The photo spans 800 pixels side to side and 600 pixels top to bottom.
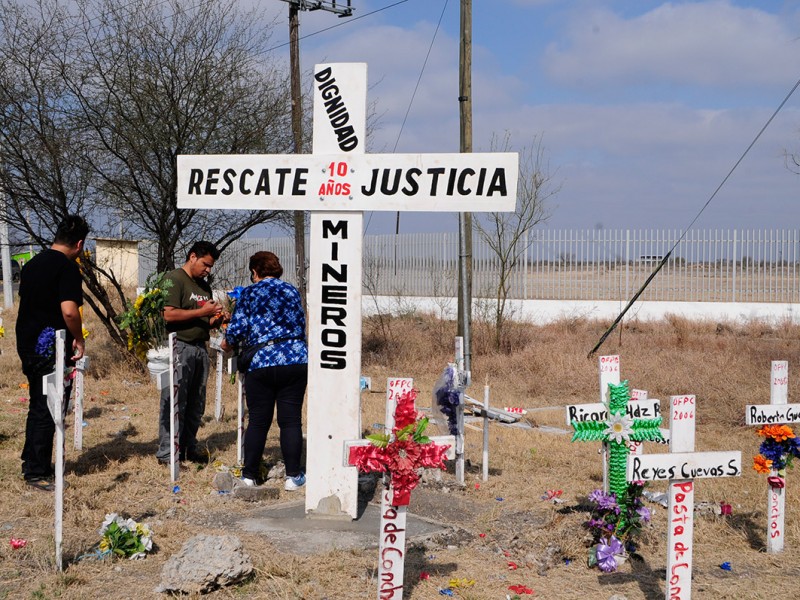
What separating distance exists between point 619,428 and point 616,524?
2.02 feet

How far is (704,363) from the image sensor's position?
1322 centimetres

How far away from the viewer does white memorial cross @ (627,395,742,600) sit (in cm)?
417

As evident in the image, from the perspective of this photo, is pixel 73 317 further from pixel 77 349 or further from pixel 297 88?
pixel 297 88

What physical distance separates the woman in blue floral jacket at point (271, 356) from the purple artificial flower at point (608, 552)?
2435 millimetres

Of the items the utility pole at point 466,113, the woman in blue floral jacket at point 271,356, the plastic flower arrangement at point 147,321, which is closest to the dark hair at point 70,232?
the woman in blue floral jacket at point 271,356

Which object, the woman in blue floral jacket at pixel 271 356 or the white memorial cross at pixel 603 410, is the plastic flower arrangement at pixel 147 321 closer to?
the woman in blue floral jacket at pixel 271 356

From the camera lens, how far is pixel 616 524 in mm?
5129

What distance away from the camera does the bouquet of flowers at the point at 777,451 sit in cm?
536

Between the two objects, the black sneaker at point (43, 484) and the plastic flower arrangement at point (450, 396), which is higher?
the plastic flower arrangement at point (450, 396)

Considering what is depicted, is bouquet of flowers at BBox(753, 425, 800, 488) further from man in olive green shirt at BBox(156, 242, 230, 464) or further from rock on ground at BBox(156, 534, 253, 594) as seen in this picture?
man in olive green shirt at BBox(156, 242, 230, 464)

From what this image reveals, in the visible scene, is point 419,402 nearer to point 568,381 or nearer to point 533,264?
point 568,381

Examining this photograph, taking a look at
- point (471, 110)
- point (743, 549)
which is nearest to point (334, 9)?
point (471, 110)

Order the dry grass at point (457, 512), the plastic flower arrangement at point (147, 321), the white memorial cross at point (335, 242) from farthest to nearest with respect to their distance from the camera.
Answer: the plastic flower arrangement at point (147, 321), the white memorial cross at point (335, 242), the dry grass at point (457, 512)

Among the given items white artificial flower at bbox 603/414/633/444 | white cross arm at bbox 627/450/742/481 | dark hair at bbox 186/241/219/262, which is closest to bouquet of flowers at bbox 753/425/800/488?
white artificial flower at bbox 603/414/633/444
